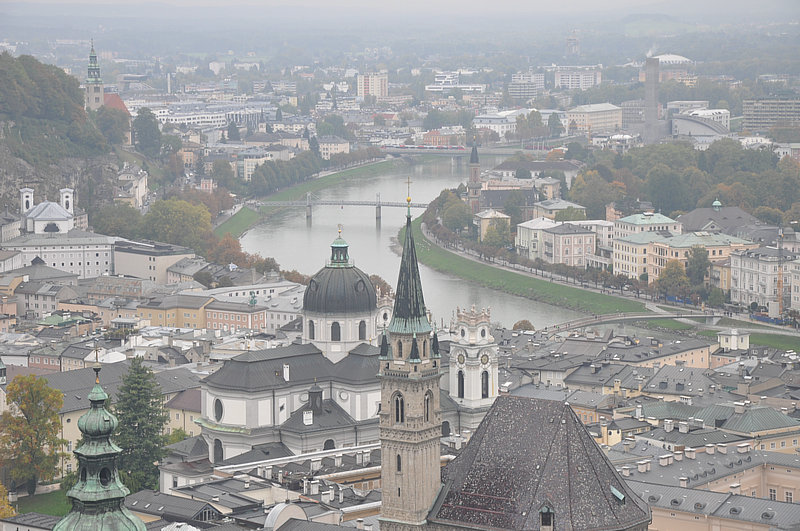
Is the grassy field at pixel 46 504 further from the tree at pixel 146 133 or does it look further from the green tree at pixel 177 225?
the tree at pixel 146 133

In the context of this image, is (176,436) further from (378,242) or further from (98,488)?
(378,242)

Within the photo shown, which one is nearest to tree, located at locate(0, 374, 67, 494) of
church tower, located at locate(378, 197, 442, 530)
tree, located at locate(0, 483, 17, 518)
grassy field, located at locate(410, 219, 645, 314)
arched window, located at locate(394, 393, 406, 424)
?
tree, located at locate(0, 483, 17, 518)

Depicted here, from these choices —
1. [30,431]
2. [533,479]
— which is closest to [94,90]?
[30,431]

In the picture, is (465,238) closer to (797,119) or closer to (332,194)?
(332,194)

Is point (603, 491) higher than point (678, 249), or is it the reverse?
point (603, 491)

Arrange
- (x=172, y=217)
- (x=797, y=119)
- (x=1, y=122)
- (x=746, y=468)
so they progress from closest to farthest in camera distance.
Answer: (x=746, y=468), (x=172, y=217), (x=1, y=122), (x=797, y=119)

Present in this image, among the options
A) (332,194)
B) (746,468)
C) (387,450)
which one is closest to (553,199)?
(332,194)

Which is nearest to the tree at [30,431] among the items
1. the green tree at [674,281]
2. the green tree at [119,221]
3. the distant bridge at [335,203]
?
the green tree at [674,281]
